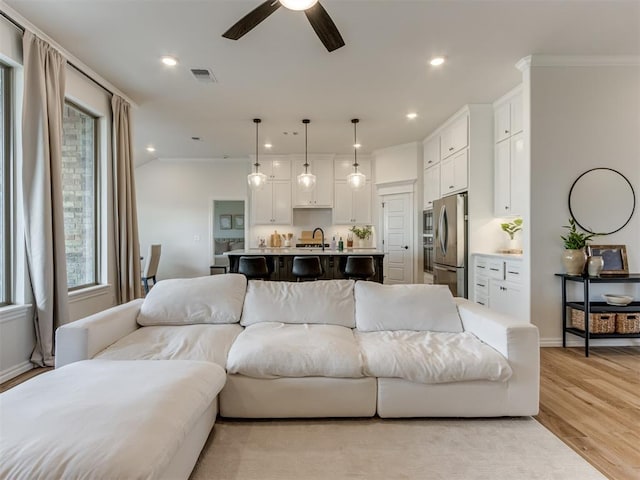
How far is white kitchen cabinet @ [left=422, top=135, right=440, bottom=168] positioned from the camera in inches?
227

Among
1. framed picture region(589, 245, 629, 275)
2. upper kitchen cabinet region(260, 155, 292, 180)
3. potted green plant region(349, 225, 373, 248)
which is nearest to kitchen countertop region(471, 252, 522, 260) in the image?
framed picture region(589, 245, 629, 275)

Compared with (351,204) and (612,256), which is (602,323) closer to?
(612,256)

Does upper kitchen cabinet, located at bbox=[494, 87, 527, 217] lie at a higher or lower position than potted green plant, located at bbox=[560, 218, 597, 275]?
higher

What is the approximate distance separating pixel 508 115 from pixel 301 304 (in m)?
3.60

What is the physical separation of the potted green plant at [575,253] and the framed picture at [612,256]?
0.14 m

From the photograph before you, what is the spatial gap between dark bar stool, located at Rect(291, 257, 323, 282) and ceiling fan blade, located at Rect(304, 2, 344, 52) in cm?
274

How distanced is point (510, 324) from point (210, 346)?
72.2 inches

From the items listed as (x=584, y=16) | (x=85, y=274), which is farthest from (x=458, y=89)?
(x=85, y=274)

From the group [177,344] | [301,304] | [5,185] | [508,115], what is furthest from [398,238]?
[5,185]

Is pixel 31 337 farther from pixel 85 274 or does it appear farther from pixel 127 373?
pixel 127 373

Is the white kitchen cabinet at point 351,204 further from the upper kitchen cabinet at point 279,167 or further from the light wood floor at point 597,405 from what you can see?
the light wood floor at point 597,405

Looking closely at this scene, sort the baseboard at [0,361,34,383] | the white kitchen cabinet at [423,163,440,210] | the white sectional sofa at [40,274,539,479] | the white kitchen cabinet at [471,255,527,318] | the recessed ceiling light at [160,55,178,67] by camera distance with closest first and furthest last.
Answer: the white sectional sofa at [40,274,539,479] → the baseboard at [0,361,34,383] → the recessed ceiling light at [160,55,178,67] → the white kitchen cabinet at [471,255,527,318] → the white kitchen cabinet at [423,163,440,210]

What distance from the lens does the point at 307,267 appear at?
15.2 ft

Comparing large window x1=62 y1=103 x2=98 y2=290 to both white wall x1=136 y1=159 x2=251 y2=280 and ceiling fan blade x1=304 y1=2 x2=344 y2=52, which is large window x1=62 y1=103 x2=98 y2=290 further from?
white wall x1=136 y1=159 x2=251 y2=280
